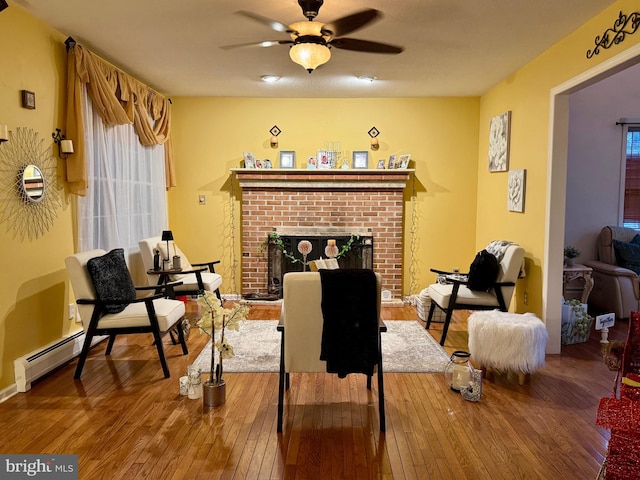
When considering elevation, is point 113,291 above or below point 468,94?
below

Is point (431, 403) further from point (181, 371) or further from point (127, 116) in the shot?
point (127, 116)

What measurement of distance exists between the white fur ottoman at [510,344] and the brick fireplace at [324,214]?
2759 millimetres

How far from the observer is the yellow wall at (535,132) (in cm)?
360

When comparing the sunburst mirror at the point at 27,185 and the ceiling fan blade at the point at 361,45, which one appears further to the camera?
the ceiling fan blade at the point at 361,45

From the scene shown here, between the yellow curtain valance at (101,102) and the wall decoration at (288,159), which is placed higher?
the yellow curtain valance at (101,102)

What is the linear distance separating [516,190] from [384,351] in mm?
2107

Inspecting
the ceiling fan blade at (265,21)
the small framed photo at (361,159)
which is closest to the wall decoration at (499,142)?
the small framed photo at (361,159)

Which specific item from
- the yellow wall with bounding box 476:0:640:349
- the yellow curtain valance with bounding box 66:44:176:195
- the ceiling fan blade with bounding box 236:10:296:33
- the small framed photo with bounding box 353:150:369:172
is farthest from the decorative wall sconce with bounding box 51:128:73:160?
the yellow wall with bounding box 476:0:640:349

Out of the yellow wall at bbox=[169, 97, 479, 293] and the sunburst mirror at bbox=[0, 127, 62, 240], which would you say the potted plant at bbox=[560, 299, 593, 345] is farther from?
the sunburst mirror at bbox=[0, 127, 62, 240]

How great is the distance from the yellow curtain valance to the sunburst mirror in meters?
0.20

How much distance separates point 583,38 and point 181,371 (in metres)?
3.91

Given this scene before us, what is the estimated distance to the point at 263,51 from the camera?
424 centimetres

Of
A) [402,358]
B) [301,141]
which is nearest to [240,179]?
[301,141]

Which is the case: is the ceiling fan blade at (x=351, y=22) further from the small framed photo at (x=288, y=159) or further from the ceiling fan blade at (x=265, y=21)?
the small framed photo at (x=288, y=159)
